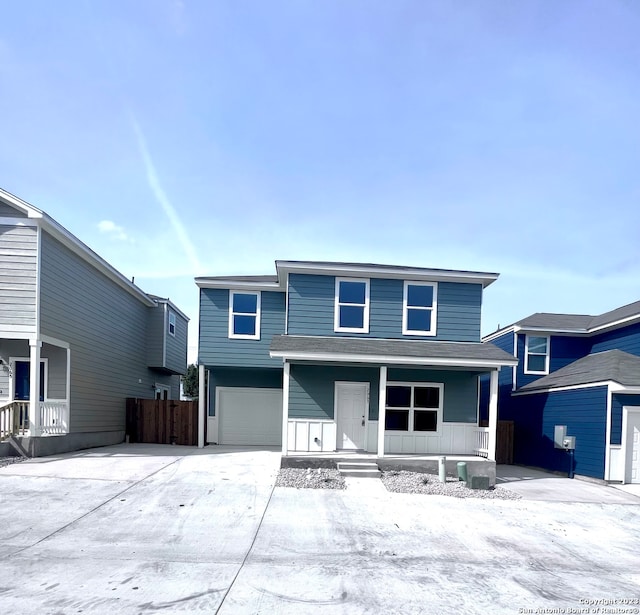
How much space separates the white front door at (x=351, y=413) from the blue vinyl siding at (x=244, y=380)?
3.87 m

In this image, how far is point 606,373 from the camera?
1278cm

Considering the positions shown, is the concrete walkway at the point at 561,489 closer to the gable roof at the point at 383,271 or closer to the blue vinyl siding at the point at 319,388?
the blue vinyl siding at the point at 319,388

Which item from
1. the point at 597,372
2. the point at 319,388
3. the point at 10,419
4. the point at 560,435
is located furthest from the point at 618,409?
the point at 10,419

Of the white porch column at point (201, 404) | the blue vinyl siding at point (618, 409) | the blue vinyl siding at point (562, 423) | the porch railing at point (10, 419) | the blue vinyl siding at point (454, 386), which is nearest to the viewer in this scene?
the porch railing at point (10, 419)

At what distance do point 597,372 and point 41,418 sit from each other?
15361mm

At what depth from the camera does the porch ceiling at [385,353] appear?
38.4 ft

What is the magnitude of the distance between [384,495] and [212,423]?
8604 millimetres

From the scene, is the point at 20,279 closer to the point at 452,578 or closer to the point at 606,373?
the point at 452,578

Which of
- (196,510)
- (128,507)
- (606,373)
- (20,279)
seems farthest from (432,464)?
(20,279)

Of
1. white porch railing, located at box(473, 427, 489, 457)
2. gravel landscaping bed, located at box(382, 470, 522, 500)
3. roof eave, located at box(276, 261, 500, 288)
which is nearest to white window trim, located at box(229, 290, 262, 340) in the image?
roof eave, located at box(276, 261, 500, 288)

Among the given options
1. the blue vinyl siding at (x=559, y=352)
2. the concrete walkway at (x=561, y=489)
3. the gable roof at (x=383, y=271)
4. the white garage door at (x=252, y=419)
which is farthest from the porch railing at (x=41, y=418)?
the blue vinyl siding at (x=559, y=352)

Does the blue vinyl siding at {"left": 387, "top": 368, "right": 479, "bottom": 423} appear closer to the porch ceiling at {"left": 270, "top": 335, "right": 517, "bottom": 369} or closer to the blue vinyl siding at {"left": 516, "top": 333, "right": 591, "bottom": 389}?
the porch ceiling at {"left": 270, "top": 335, "right": 517, "bottom": 369}

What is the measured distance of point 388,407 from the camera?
13.4 metres

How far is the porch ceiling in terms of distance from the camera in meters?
11.7
